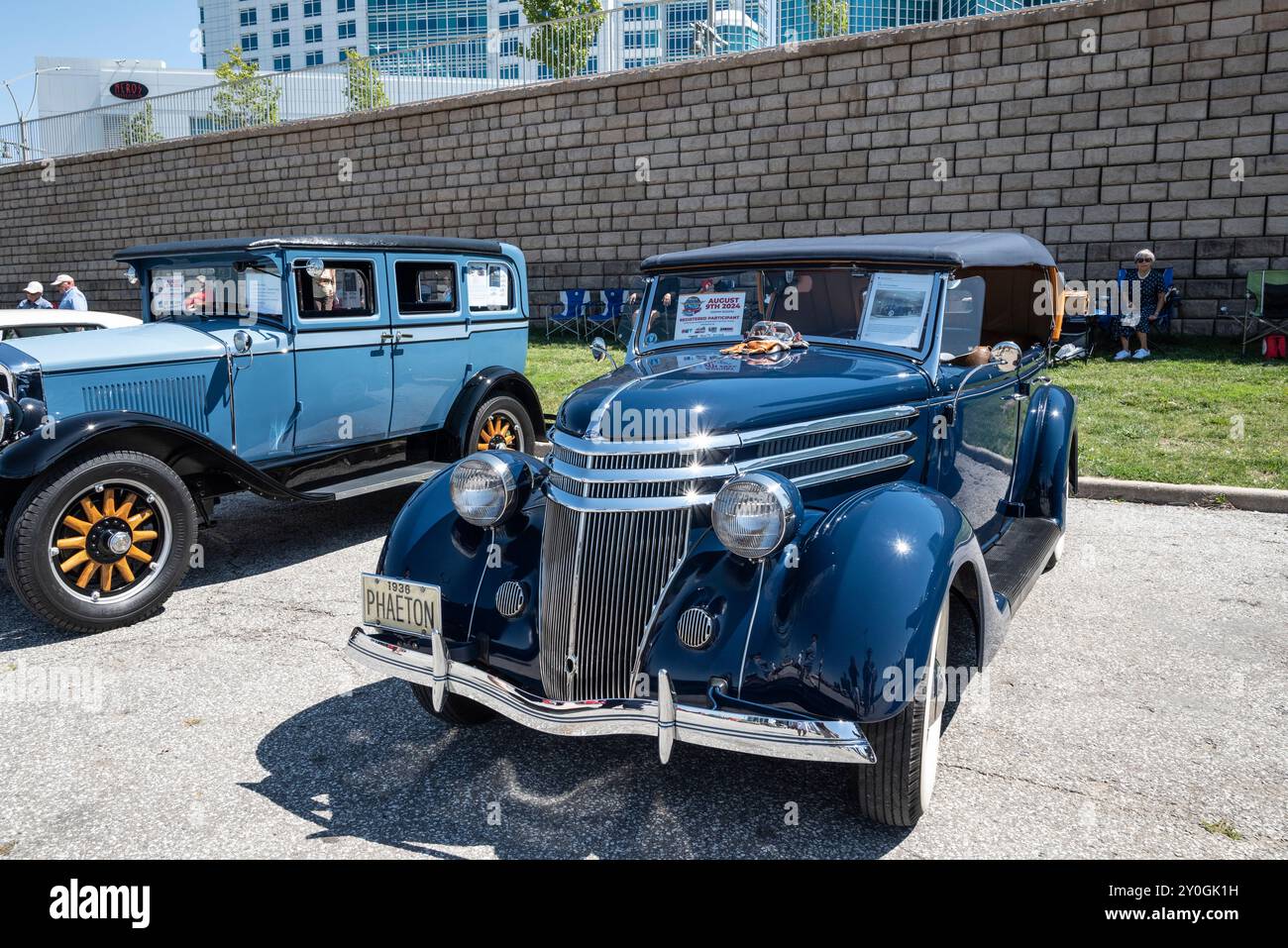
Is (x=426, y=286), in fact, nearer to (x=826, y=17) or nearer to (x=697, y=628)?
(x=697, y=628)

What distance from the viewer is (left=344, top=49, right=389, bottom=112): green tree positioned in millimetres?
21344

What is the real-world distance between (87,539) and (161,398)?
1.09 meters

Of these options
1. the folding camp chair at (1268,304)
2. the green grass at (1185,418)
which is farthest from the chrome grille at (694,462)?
the folding camp chair at (1268,304)

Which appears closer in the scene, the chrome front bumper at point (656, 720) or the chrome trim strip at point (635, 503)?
the chrome front bumper at point (656, 720)

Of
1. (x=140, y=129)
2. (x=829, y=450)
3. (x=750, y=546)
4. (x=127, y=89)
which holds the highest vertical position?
(x=127, y=89)

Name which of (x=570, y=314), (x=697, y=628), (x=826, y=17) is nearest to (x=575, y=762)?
(x=697, y=628)

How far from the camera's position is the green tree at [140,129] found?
25500 millimetres

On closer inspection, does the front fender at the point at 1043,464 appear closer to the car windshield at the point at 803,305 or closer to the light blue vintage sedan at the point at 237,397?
the car windshield at the point at 803,305

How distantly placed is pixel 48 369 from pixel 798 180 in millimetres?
12573

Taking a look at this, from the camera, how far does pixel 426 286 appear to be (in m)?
7.10

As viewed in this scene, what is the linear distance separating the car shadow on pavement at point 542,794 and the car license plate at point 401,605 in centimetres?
47

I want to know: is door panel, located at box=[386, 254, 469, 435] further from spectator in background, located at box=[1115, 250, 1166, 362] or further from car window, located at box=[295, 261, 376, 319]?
spectator in background, located at box=[1115, 250, 1166, 362]
